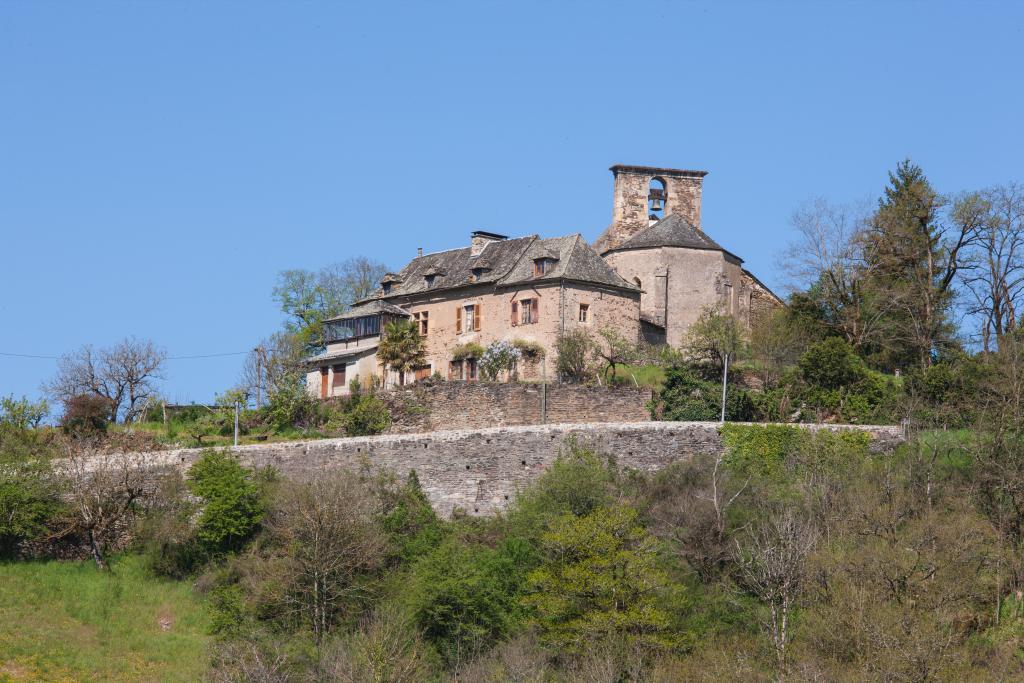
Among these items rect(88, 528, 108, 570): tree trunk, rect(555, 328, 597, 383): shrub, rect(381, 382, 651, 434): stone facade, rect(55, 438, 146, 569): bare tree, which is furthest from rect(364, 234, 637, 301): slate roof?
rect(88, 528, 108, 570): tree trunk

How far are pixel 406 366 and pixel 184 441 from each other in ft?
27.0

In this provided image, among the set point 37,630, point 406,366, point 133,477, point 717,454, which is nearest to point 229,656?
point 37,630

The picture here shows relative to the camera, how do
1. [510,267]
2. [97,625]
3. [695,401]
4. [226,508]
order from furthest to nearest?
[510,267] → [695,401] → [226,508] → [97,625]

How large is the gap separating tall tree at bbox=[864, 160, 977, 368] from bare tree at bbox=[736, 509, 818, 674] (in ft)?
60.8

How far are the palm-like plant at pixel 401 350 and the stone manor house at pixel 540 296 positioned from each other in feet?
2.18

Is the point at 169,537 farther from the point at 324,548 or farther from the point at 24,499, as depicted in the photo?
the point at 324,548

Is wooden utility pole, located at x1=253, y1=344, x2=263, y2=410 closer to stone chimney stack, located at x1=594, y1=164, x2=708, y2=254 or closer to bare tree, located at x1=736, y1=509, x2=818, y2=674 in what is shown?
stone chimney stack, located at x1=594, y1=164, x2=708, y2=254

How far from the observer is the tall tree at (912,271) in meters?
58.5

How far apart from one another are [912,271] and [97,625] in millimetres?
32237

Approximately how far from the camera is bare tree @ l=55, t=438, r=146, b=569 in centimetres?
4572

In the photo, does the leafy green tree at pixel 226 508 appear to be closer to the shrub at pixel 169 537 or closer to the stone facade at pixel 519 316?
the shrub at pixel 169 537

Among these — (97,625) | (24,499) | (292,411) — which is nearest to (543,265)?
(292,411)

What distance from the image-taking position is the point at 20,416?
55.7 m

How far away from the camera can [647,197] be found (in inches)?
2579
